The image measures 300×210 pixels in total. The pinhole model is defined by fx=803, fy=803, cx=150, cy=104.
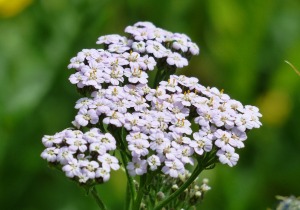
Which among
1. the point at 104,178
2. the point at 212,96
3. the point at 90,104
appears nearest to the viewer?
the point at 104,178

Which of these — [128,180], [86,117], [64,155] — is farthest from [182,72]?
[64,155]

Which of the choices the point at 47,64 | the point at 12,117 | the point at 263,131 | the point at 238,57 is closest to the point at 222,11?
the point at 238,57

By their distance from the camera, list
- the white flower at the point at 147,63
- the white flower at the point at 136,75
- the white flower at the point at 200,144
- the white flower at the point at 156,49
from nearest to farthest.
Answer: the white flower at the point at 200,144, the white flower at the point at 136,75, the white flower at the point at 147,63, the white flower at the point at 156,49

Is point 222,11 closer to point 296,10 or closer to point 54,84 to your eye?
point 296,10

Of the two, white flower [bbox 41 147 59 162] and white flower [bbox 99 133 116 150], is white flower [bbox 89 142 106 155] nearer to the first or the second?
white flower [bbox 99 133 116 150]

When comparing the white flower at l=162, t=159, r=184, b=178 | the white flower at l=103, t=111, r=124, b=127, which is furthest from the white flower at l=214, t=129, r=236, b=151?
the white flower at l=103, t=111, r=124, b=127

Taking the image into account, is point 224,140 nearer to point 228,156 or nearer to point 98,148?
point 228,156

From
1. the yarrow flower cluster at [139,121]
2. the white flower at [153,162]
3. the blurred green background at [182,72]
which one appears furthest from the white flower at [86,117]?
the blurred green background at [182,72]

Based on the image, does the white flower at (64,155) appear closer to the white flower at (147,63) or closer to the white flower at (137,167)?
the white flower at (137,167)
